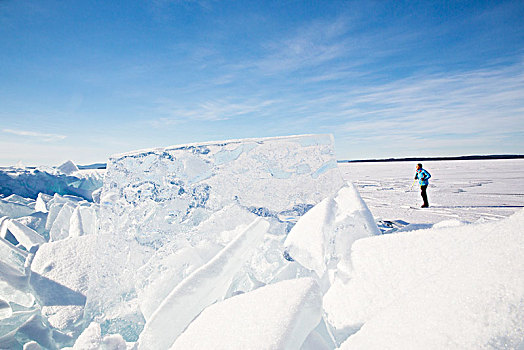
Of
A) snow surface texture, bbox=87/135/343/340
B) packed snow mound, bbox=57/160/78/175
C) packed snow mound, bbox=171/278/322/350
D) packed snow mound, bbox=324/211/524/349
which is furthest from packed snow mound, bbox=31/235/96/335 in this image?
packed snow mound, bbox=57/160/78/175

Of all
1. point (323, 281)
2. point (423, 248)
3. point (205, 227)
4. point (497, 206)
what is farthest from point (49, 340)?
point (497, 206)

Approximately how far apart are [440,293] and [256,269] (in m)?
1.00

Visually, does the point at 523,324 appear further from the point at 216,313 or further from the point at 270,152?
the point at 270,152

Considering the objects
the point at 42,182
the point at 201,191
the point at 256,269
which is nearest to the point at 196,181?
the point at 201,191

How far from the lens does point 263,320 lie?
0.89 m

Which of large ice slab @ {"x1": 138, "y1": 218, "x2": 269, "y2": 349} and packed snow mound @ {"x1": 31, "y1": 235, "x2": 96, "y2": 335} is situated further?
packed snow mound @ {"x1": 31, "y1": 235, "x2": 96, "y2": 335}

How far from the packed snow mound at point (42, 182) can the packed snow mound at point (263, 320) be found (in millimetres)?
7296

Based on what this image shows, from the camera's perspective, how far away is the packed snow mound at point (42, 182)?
6.76 meters

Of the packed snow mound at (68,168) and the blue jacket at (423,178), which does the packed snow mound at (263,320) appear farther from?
the packed snow mound at (68,168)

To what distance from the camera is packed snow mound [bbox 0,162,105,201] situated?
6758 mm

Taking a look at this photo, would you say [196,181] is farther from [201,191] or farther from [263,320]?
[263,320]

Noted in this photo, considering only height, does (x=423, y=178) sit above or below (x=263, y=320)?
below

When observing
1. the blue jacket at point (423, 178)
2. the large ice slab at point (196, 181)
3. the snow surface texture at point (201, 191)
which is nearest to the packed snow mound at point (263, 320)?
the snow surface texture at point (201, 191)

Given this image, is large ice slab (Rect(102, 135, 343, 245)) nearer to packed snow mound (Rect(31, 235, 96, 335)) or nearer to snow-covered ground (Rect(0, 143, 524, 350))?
snow-covered ground (Rect(0, 143, 524, 350))
